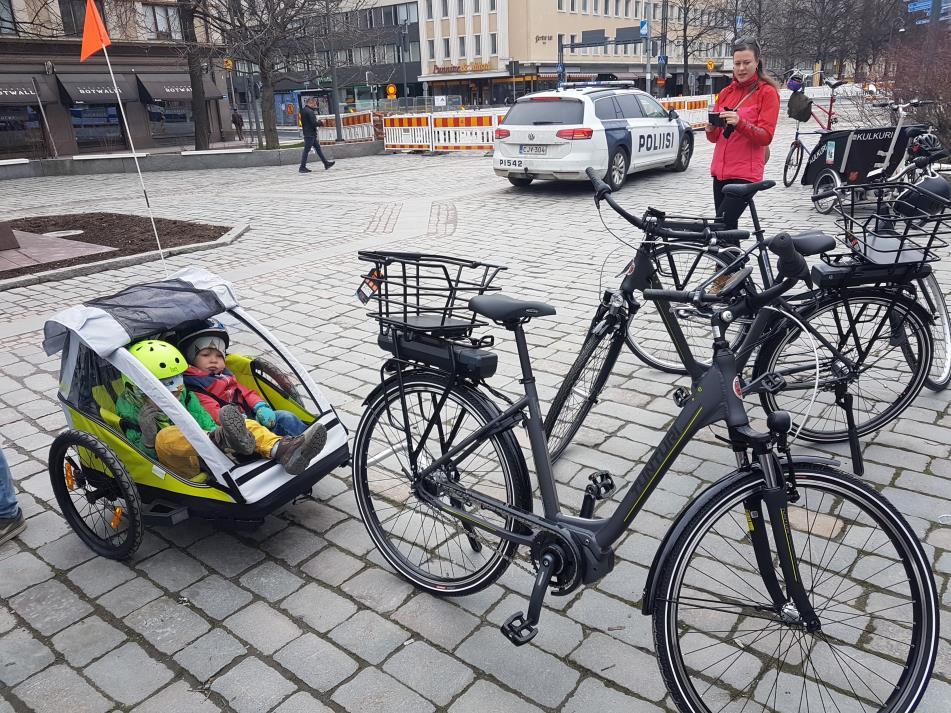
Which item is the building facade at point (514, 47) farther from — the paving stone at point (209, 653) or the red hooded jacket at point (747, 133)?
the paving stone at point (209, 653)

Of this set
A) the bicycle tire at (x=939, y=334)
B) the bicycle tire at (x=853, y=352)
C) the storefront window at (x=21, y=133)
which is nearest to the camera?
the bicycle tire at (x=853, y=352)

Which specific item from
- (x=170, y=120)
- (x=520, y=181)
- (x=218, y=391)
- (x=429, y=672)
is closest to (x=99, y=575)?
(x=218, y=391)

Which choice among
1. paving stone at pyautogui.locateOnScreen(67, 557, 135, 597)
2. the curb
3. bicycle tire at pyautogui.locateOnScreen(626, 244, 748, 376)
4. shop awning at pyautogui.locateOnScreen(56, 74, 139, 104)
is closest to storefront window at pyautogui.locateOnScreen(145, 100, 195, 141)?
shop awning at pyautogui.locateOnScreen(56, 74, 139, 104)

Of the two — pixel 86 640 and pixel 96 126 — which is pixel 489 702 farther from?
pixel 96 126

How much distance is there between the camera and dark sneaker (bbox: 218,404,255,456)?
3074 mm

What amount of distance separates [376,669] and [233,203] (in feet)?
44.3

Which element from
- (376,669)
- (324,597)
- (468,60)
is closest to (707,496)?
(376,669)

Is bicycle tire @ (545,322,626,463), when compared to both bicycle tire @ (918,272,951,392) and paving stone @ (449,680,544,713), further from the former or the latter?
bicycle tire @ (918,272,951,392)

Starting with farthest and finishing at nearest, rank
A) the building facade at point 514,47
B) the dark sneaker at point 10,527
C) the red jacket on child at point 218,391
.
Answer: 1. the building facade at point 514,47
2. the dark sneaker at point 10,527
3. the red jacket on child at point 218,391

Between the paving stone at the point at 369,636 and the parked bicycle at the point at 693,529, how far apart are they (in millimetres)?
233

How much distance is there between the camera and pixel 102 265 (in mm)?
9039

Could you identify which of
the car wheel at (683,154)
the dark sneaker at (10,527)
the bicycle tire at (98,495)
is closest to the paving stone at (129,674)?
the bicycle tire at (98,495)

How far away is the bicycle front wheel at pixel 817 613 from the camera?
2.10 m

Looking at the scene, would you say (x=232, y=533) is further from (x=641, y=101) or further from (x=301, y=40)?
(x=301, y=40)
